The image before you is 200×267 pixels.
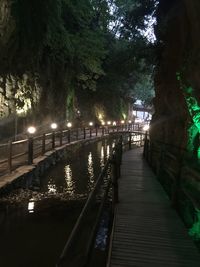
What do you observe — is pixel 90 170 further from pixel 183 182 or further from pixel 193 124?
pixel 183 182

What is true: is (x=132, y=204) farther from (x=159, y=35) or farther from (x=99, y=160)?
(x=159, y=35)

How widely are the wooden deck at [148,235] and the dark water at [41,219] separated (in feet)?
3.35

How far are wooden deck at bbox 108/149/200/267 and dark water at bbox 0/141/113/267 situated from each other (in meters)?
1.02

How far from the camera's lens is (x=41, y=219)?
9.30 m

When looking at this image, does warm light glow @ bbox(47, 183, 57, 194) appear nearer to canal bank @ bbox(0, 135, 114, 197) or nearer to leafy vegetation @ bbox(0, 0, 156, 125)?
canal bank @ bbox(0, 135, 114, 197)

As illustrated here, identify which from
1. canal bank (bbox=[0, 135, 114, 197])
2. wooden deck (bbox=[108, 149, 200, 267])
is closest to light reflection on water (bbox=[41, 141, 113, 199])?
canal bank (bbox=[0, 135, 114, 197])

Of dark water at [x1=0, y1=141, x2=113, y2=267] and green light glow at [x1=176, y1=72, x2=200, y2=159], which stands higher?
green light glow at [x1=176, y1=72, x2=200, y2=159]

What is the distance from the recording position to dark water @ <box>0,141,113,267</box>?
7137 mm

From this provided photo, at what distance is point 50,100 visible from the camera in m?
25.5

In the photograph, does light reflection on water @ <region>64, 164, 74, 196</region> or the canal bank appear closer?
the canal bank

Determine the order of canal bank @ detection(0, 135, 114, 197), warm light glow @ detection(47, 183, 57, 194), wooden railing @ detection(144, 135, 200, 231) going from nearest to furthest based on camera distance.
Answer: wooden railing @ detection(144, 135, 200, 231), canal bank @ detection(0, 135, 114, 197), warm light glow @ detection(47, 183, 57, 194)

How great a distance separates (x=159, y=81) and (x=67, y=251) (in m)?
18.7

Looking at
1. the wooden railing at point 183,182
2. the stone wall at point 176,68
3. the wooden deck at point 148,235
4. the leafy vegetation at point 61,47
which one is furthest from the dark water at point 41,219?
the leafy vegetation at point 61,47

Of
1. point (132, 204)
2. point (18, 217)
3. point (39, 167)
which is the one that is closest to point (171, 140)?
point (39, 167)
